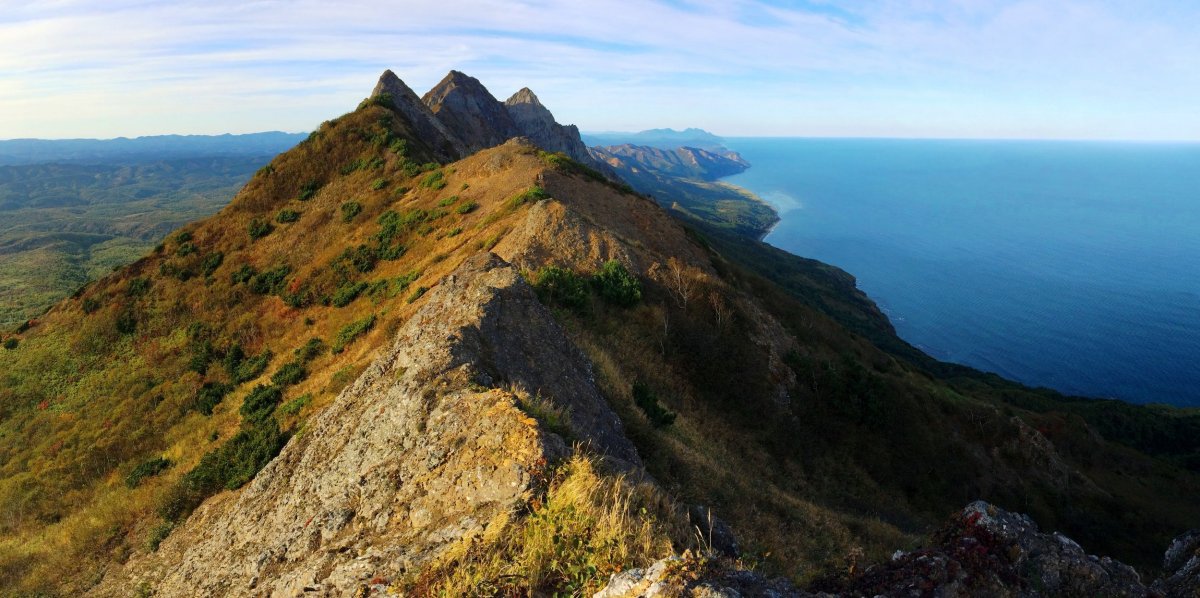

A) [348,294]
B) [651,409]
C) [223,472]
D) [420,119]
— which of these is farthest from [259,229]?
[651,409]

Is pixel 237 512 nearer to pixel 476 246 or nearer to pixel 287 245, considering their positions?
pixel 476 246

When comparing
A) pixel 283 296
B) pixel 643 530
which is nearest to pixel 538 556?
pixel 643 530

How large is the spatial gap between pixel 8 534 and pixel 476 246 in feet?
68.4

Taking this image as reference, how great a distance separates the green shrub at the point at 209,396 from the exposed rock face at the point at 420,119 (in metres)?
41.0

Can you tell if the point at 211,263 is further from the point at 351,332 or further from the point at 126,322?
the point at 351,332

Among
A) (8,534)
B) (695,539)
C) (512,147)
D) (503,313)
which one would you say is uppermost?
(512,147)

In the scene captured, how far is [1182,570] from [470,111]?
114 m

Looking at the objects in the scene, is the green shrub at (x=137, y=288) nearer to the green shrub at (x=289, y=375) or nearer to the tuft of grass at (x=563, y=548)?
the green shrub at (x=289, y=375)

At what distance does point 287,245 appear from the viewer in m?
39.1

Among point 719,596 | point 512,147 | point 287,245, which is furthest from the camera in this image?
point 512,147

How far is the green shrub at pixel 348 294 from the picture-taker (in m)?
29.3

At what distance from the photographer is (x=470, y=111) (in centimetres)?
10862

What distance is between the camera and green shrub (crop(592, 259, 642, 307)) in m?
23.4

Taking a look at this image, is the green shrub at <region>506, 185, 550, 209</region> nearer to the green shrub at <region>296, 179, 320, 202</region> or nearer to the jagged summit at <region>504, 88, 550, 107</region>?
the green shrub at <region>296, 179, 320, 202</region>
